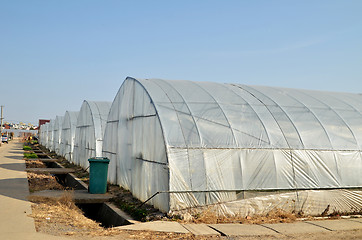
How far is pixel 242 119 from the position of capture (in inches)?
448

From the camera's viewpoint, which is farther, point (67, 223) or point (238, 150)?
point (238, 150)

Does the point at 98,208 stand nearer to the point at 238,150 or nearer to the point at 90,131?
the point at 238,150

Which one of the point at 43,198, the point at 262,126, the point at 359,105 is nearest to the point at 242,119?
the point at 262,126

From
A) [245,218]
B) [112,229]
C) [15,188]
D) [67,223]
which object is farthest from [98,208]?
[245,218]

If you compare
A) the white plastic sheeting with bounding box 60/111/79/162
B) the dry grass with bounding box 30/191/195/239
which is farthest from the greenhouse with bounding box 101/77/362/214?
the white plastic sheeting with bounding box 60/111/79/162

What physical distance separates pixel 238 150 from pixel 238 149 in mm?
31

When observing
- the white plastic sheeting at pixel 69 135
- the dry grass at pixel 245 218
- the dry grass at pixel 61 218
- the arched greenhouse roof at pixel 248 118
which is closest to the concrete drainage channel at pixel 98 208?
the dry grass at pixel 61 218

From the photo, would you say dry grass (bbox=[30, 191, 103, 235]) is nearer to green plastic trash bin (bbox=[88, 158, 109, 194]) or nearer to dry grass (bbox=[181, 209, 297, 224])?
green plastic trash bin (bbox=[88, 158, 109, 194])

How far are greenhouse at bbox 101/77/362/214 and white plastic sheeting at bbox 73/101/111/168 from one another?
7.87 metres

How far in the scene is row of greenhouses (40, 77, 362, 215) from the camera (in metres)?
9.88

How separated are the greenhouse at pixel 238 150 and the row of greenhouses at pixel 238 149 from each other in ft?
0.09

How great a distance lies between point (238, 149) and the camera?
412 inches

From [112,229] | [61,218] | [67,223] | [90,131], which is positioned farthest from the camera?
[90,131]

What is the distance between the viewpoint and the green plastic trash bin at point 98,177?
42.8ft
